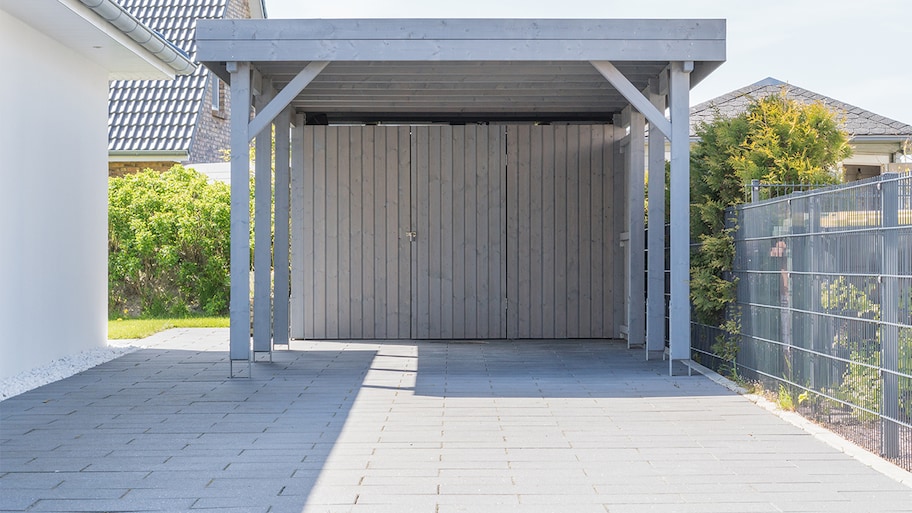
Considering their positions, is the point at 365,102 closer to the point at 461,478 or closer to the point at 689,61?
the point at 689,61

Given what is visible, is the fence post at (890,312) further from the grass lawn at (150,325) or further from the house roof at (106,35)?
the grass lawn at (150,325)

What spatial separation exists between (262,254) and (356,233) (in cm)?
244

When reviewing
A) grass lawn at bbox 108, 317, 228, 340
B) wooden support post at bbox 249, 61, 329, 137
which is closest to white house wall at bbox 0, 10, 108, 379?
grass lawn at bbox 108, 317, 228, 340

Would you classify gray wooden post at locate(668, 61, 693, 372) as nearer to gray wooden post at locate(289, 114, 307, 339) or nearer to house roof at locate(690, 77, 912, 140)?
gray wooden post at locate(289, 114, 307, 339)

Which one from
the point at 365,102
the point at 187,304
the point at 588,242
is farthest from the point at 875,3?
the point at 187,304

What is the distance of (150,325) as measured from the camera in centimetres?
1238

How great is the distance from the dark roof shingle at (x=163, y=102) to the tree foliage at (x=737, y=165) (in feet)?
33.5

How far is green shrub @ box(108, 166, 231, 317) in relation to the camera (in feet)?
45.2

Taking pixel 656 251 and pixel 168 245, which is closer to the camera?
pixel 656 251

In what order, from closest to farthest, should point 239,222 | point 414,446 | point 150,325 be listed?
point 414,446
point 239,222
point 150,325

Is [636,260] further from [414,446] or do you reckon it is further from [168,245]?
[168,245]

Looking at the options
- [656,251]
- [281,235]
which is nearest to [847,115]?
[656,251]

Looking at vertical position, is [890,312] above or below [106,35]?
below

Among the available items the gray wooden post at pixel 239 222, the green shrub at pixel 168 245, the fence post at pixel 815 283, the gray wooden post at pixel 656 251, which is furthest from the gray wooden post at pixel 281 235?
the fence post at pixel 815 283
